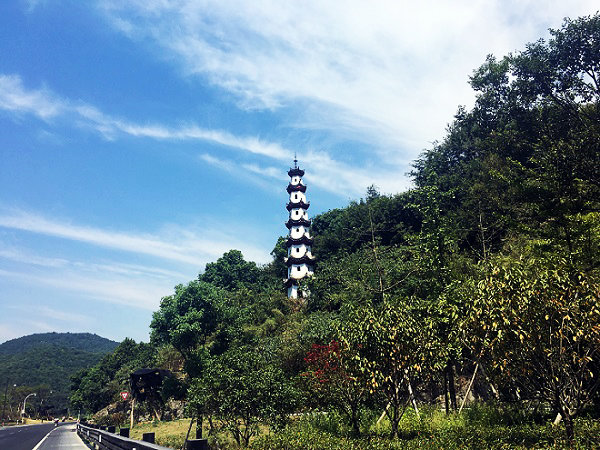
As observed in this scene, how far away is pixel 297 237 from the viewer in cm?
6228

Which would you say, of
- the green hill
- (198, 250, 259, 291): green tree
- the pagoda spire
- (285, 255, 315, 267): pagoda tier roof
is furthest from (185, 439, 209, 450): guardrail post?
the green hill

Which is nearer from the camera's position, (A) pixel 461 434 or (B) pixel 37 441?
(A) pixel 461 434

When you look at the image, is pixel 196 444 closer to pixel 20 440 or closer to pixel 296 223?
pixel 20 440

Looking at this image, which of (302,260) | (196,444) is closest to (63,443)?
(196,444)

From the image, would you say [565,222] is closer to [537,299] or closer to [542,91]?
[537,299]

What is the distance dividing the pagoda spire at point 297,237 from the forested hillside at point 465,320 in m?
8.38

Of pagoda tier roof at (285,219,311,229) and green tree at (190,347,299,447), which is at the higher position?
pagoda tier roof at (285,219,311,229)

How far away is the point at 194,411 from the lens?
16.6m

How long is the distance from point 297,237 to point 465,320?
5160 cm

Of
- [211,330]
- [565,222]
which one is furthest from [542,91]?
[211,330]

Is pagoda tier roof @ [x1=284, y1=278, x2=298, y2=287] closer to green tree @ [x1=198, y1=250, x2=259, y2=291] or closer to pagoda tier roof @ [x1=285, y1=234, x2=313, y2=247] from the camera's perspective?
pagoda tier roof @ [x1=285, y1=234, x2=313, y2=247]

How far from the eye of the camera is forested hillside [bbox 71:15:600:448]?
10.1 metres

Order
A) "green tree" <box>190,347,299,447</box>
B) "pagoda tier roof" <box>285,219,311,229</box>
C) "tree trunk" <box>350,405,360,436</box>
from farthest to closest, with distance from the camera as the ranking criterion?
"pagoda tier roof" <box>285,219,311,229</box>, "green tree" <box>190,347,299,447</box>, "tree trunk" <box>350,405,360,436</box>

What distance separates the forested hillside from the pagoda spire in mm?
8379
